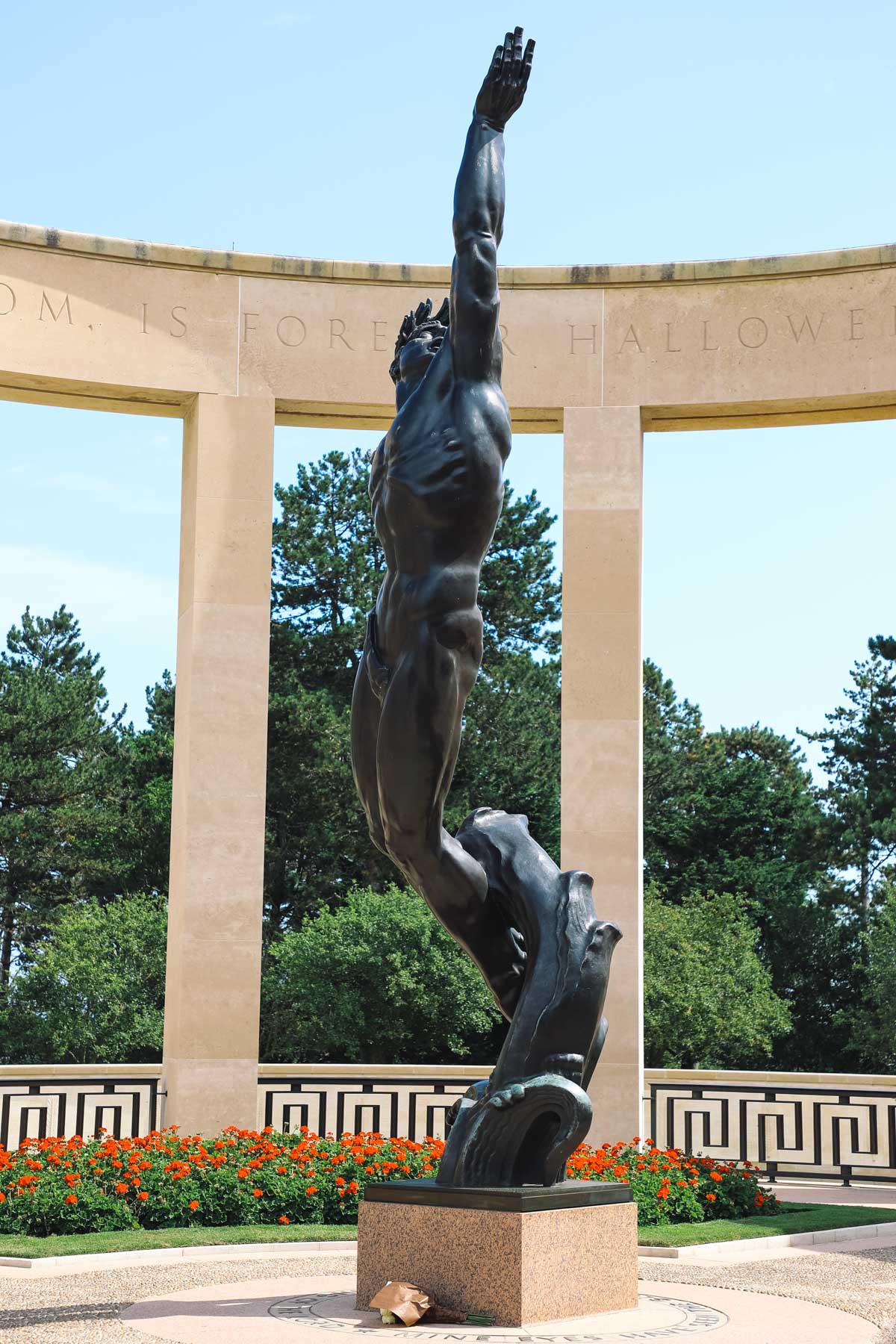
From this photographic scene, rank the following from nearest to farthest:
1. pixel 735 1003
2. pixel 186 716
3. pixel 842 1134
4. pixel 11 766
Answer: pixel 186 716 < pixel 842 1134 < pixel 735 1003 < pixel 11 766

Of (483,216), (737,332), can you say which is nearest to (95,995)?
(737,332)

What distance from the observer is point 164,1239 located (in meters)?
13.0

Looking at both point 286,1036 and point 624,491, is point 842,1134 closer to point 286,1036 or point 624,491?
point 624,491

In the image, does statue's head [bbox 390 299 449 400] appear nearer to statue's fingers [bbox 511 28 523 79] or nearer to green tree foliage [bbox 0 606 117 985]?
statue's fingers [bbox 511 28 523 79]

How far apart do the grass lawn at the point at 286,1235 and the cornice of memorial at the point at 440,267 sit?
11.4 metres

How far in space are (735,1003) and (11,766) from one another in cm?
2296

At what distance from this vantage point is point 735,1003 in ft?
133

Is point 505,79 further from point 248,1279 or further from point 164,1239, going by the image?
point 164,1239

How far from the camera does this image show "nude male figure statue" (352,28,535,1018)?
10203 mm

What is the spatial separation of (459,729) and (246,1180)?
6387mm

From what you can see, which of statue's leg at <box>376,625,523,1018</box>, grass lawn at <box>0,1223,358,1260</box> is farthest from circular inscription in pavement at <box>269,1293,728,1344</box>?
grass lawn at <box>0,1223,358,1260</box>

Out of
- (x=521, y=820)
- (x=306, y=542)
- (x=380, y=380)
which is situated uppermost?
(x=306, y=542)

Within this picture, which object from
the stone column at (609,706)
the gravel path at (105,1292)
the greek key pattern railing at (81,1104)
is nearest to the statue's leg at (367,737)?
the gravel path at (105,1292)

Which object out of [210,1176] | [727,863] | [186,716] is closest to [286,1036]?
[727,863]
